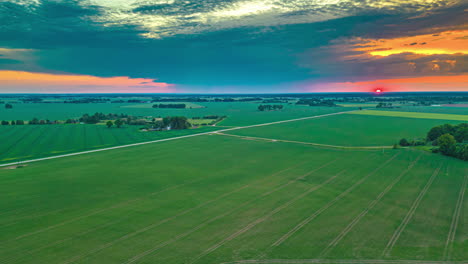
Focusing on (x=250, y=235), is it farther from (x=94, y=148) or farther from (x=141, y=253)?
(x=94, y=148)

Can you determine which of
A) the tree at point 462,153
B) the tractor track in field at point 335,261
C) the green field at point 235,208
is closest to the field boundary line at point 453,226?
the green field at point 235,208

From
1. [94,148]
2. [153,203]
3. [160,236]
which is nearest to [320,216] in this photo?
[160,236]

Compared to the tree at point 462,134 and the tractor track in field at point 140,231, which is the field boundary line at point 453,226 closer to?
the tractor track in field at point 140,231

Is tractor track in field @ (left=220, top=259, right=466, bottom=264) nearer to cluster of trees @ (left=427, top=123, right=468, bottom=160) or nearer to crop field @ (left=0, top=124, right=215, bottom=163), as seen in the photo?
cluster of trees @ (left=427, top=123, right=468, bottom=160)

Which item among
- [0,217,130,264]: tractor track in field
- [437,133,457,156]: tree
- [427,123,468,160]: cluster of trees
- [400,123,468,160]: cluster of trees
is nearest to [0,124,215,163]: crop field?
[0,217,130,264]: tractor track in field

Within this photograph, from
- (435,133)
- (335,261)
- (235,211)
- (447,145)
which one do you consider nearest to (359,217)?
(335,261)

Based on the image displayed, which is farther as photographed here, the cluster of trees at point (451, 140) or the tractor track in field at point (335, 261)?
the cluster of trees at point (451, 140)
